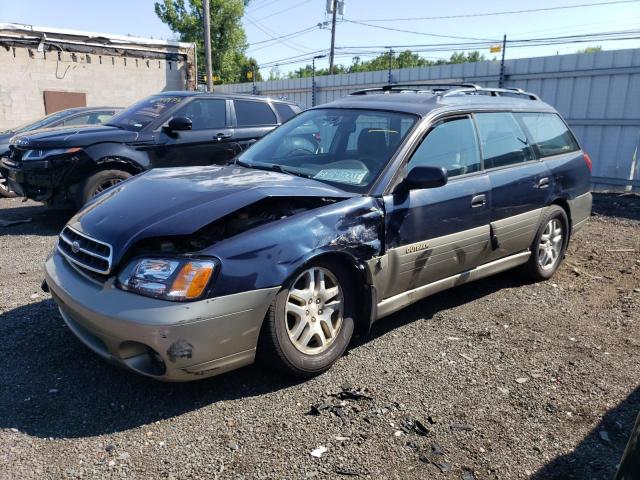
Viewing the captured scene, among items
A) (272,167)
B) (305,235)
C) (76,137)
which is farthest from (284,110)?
(305,235)

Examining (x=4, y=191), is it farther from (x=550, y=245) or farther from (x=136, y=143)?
(x=550, y=245)

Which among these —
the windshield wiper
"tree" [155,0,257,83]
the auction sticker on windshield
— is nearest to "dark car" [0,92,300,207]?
the windshield wiper

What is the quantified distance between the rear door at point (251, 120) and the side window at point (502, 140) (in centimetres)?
405

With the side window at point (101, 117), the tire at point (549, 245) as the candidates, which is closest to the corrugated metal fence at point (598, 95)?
the tire at point (549, 245)

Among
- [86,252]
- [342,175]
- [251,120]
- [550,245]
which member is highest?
[251,120]

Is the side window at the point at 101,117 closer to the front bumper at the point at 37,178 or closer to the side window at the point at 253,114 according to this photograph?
the front bumper at the point at 37,178

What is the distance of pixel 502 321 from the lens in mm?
4363

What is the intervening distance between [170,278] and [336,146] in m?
1.92

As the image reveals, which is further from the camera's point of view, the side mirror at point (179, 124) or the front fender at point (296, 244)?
the side mirror at point (179, 124)

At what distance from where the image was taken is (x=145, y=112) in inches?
298

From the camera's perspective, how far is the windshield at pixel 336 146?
376cm

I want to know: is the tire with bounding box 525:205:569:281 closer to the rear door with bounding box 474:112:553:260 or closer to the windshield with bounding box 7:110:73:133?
the rear door with bounding box 474:112:553:260

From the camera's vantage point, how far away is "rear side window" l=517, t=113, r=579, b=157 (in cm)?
506

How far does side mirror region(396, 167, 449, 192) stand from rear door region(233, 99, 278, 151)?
470 cm
